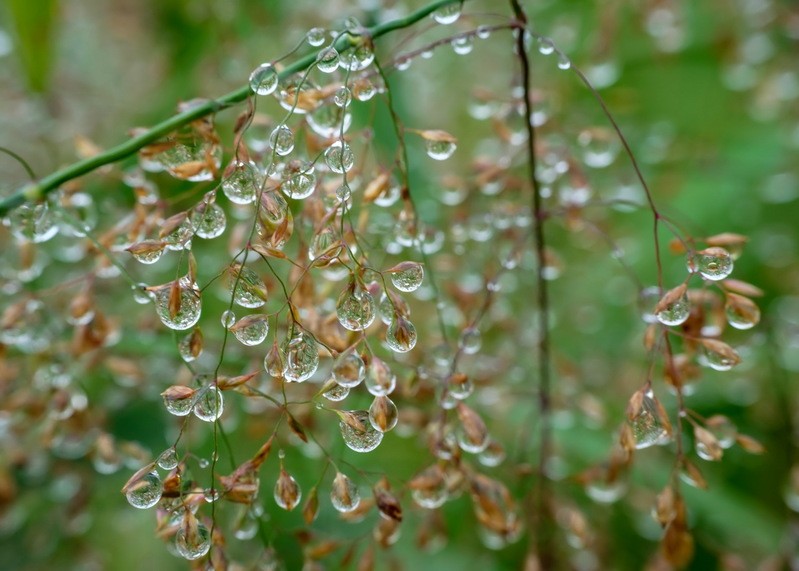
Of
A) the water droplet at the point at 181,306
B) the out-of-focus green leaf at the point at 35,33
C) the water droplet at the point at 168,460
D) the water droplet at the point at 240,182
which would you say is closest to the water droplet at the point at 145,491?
the water droplet at the point at 168,460

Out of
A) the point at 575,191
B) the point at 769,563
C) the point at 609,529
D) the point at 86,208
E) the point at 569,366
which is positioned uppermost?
the point at 86,208

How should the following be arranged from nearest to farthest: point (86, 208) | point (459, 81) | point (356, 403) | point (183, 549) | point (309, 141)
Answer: point (183, 549), point (309, 141), point (86, 208), point (356, 403), point (459, 81)

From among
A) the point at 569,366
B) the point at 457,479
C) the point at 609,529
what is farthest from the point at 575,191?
the point at 609,529

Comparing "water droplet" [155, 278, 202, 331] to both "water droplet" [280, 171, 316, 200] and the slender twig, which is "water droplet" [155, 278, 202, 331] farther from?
the slender twig

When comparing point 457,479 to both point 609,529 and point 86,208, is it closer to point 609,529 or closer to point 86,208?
point 86,208

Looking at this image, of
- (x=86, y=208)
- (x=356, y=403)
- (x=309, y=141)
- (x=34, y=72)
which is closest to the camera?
(x=309, y=141)
